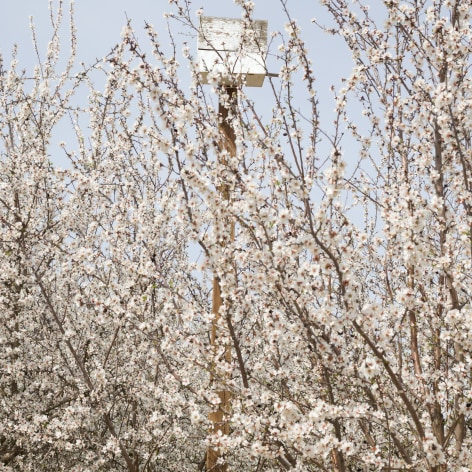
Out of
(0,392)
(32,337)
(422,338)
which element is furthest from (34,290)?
Answer: (422,338)

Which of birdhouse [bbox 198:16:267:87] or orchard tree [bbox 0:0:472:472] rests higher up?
birdhouse [bbox 198:16:267:87]

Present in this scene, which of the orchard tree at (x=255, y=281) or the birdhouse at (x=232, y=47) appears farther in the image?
the birdhouse at (x=232, y=47)

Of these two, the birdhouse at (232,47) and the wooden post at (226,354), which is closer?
the wooden post at (226,354)

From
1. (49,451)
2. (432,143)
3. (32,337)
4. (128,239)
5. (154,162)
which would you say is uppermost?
(154,162)

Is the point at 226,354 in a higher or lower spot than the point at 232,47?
lower

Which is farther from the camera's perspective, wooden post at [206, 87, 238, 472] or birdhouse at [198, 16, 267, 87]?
birdhouse at [198, 16, 267, 87]

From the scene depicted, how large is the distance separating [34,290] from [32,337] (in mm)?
706

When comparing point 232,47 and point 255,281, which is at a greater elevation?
point 232,47

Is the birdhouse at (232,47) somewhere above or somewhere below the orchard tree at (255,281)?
above

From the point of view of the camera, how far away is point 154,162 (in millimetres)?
6367

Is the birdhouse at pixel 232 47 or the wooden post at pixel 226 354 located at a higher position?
the birdhouse at pixel 232 47

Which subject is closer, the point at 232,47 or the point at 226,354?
the point at 226,354

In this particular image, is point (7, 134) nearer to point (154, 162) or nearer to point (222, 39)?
point (154, 162)

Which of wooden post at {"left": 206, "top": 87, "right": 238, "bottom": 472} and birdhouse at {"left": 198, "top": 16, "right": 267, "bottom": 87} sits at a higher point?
birdhouse at {"left": 198, "top": 16, "right": 267, "bottom": 87}
